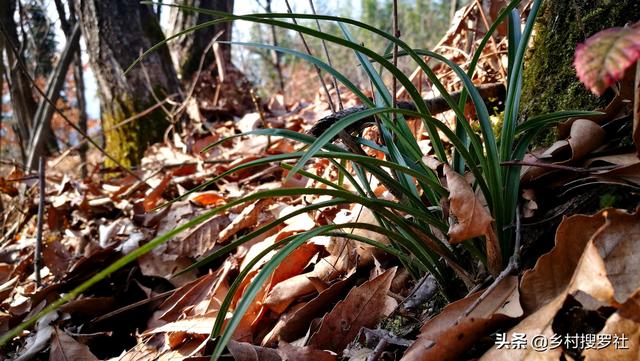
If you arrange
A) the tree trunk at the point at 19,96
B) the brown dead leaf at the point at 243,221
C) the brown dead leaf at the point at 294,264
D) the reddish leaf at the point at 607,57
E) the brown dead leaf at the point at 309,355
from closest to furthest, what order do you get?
the reddish leaf at the point at 607,57, the brown dead leaf at the point at 309,355, the brown dead leaf at the point at 294,264, the brown dead leaf at the point at 243,221, the tree trunk at the point at 19,96

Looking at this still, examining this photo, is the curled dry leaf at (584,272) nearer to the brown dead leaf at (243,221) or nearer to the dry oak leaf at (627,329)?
the dry oak leaf at (627,329)

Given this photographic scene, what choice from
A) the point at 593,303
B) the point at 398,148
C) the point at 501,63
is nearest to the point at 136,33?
the point at 501,63

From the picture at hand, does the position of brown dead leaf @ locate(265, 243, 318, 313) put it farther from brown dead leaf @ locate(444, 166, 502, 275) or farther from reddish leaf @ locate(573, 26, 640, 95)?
reddish leaf @ locate(573, 26, 640, 95)

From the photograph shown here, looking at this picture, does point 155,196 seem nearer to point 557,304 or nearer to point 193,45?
point 557,304

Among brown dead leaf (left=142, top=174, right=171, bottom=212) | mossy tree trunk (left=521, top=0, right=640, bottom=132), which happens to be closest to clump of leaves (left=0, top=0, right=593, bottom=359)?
mossy tree trunk (left=521, top=0, right=640, bottom=132)

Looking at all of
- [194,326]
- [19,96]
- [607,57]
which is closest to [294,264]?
[194,326]

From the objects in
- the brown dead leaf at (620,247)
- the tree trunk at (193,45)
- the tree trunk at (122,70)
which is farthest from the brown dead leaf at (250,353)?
the tree trunk at (193,45)
